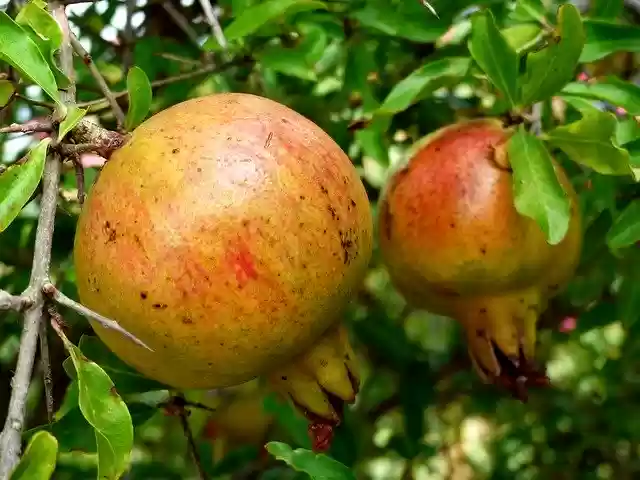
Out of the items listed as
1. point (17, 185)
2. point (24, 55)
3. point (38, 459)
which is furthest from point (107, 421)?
point (24, 55)

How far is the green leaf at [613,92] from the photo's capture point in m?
1.09

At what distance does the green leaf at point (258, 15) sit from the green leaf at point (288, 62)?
0.30 ft

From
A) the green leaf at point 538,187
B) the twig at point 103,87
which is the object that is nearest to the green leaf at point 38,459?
the twig at point 103,87

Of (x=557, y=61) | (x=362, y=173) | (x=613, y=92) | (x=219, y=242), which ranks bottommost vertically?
(x=362, y=173)

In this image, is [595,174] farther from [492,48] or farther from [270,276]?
[270,276]

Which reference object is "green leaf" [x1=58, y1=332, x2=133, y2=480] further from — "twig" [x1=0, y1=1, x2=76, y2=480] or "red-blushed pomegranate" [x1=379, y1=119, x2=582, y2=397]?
"red-blushed pomegranate" [x1=379, y1=119, x2=582, y2=397]

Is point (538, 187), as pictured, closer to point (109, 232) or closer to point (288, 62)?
point (288, 62)

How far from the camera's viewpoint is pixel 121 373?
43.3 inches

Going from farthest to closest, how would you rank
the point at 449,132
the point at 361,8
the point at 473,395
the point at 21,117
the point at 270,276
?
1. the point at 473,395
2. the point at 21,117
3. the point at 361,8
4. the point at 449,132
5. the point at 270,276

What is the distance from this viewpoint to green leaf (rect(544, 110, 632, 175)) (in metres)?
0.98

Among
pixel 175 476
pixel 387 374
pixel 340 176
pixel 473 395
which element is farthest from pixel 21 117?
pixel 473 395

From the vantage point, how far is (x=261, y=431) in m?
1.90

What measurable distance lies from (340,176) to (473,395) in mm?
1266

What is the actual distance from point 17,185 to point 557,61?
24.7 inches
